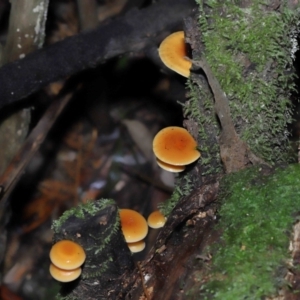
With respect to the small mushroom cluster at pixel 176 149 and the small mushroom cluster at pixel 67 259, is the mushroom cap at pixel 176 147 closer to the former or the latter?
the small mushroom cluster at pixel 176 149

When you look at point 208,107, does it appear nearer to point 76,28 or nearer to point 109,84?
point 109,84

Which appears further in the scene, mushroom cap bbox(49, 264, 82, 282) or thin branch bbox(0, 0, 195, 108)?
thin branch bbox(0, 0, 195, 108)

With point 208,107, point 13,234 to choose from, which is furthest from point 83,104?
point 208,107

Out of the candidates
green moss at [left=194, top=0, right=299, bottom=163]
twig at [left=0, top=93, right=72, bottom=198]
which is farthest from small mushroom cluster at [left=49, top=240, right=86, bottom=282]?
twig at [left=0, top=93, right=72, bottom=198]

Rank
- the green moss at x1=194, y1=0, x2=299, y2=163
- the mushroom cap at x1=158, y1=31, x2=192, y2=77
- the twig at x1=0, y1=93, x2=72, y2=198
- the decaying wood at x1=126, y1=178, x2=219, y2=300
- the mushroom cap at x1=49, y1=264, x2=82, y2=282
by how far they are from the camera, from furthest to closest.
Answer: the twig at x1=0, y1=93, x2=72, y2=198
the mushroom cap at x1=158, y1=31, x2=192, y2=77
the mushroom cap at x1=49, y1=264, x2=82, y2=282
the green moss at x1=194, y1=0, x2=299, y2=163
the decaying wood at x1=126, y1=178, x2=219, y2=300

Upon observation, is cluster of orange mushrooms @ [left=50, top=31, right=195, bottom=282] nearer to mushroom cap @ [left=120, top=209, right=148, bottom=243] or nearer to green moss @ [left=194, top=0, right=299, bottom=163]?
mushroom cap @ [left=120, top=209, right=148, bottom=243]

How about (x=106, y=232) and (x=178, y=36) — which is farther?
(x=178, y=36)
